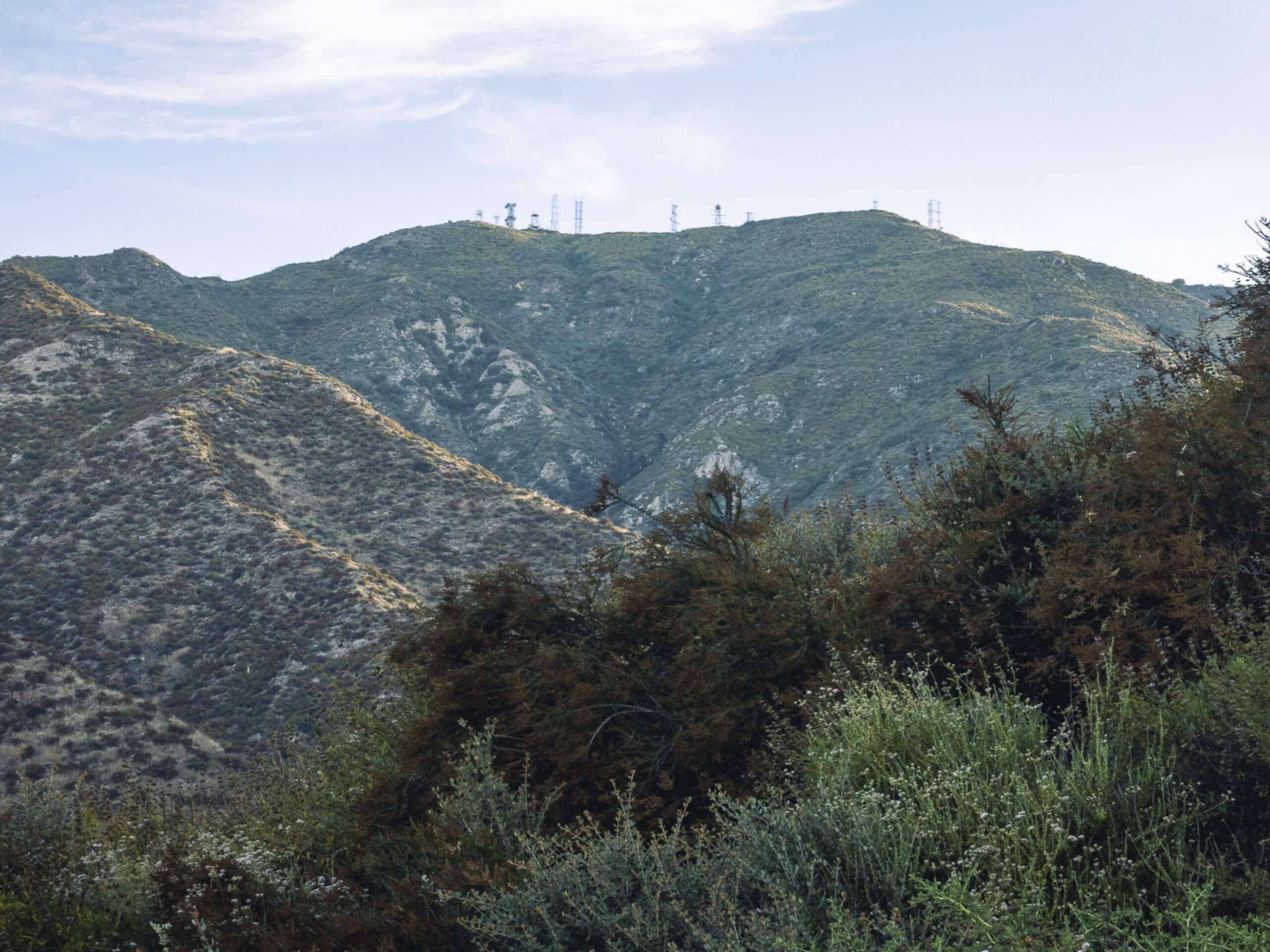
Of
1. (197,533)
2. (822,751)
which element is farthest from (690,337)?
(822,751)

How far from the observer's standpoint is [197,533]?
3772 centimetres

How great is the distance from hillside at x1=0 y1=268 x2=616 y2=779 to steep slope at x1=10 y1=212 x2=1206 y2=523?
69.4 ft

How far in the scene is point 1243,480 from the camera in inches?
332

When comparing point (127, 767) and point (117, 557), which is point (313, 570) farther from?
point (127, 767)

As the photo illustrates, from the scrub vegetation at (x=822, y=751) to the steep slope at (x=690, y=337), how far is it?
4304 centimetres

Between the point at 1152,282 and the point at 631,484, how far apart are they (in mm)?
53345

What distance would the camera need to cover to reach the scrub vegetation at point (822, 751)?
205 inches

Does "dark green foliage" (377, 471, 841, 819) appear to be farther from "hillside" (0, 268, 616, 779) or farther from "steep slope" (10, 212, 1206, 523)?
"steep slope" (10, 212, 1206, 523)

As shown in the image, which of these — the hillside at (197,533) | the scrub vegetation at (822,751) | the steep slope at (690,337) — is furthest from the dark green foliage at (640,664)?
the steep slope at (690,337)

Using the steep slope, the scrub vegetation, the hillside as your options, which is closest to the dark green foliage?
the scrub vegetation

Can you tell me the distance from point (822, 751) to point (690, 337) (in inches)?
3533

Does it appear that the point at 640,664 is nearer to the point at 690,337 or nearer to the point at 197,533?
the point at 197,533

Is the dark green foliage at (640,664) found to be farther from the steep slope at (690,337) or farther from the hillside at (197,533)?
the steep slope at (690,337)

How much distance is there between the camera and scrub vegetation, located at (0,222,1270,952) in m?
5.20
